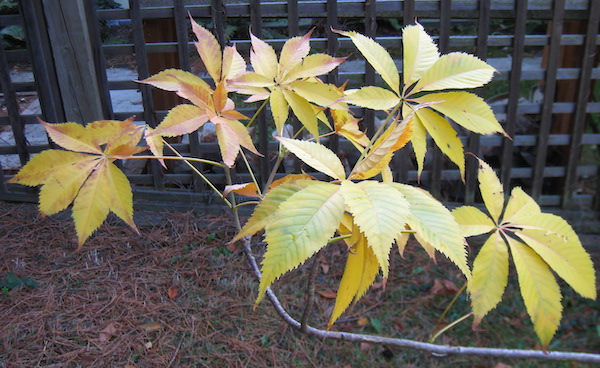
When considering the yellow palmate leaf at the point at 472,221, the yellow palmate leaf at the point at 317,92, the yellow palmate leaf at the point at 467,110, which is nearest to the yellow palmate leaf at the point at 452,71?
the yellow palmate leaf at the point at 467,110

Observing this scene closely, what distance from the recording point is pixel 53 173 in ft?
2.68

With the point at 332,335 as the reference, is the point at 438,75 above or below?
above

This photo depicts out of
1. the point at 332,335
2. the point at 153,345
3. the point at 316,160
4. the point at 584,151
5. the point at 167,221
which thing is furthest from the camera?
the point at 584,151

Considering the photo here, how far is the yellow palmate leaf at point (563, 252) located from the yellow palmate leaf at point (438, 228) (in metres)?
0.36

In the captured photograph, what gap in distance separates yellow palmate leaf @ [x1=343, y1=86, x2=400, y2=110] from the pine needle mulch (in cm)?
164

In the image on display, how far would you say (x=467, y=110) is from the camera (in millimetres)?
869

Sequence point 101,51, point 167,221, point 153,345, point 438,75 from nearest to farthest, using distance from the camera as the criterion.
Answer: point 438,75
point 153,345
point 101,51
point 167,221

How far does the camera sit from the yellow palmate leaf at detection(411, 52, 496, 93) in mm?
861

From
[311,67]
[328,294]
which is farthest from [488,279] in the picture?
[328,294]

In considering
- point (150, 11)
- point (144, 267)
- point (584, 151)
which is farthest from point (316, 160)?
point (584, 151)

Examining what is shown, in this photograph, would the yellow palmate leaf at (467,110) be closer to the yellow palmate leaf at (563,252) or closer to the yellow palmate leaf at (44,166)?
the yellow palmate leaf at (563,252)

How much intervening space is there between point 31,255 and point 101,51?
1211 millimetres

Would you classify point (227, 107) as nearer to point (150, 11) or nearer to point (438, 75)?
point (438, 75)

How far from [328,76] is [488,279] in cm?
217
